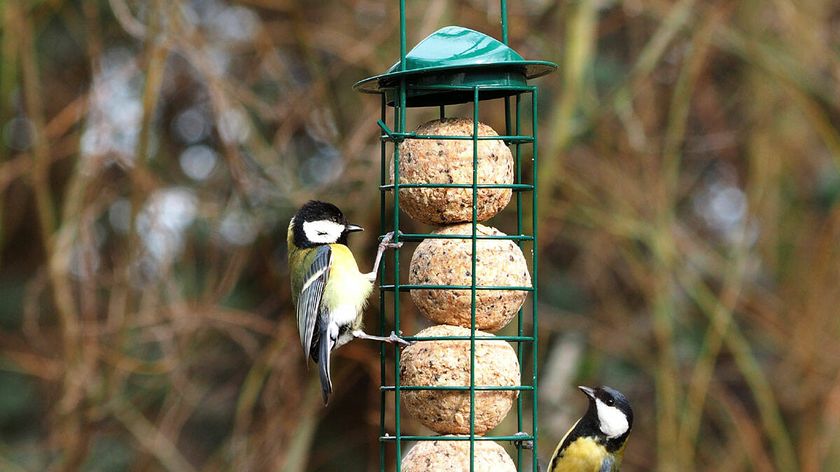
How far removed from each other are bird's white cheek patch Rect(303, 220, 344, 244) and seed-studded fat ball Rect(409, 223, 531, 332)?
934 millimetres

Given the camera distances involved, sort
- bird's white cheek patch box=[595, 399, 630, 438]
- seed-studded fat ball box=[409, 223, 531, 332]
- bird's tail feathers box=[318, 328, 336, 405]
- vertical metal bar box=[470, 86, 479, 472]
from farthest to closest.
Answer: bird's white cheek patch box=[595, 399, 630, 438], bird's tail feathers box=[318, 328, 336, 405], seed-studded fat ball box=[409, 223, 531, 332], vertical metal bar box=[470, 86, 479, 472]

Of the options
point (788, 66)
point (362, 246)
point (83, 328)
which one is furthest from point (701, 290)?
point (83, 328)

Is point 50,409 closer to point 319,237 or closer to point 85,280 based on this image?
point 85,280

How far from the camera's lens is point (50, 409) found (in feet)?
24.9

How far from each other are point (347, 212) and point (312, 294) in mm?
1554

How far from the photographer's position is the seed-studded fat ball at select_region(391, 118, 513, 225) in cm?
428

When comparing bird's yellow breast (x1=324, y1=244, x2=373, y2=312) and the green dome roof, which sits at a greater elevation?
the green dome roof

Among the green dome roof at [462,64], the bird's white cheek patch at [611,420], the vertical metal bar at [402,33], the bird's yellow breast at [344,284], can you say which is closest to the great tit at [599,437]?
the bird's white cheek patch at [611,420]

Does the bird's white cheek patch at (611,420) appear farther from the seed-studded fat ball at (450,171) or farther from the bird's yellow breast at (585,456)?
the seed-studded fat ball at (450,171)

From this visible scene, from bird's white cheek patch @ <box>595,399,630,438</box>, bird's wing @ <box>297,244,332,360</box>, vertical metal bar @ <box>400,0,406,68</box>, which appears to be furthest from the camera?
bird's white cheek patch @ <box>595,399,630,438</box>

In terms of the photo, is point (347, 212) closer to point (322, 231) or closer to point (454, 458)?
point (322, 231)

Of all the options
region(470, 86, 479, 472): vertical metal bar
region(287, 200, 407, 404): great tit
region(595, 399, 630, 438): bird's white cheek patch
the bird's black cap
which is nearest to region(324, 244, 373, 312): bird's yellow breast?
region(287, 200, 407, 404): great tit

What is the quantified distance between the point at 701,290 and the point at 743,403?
3323 mm

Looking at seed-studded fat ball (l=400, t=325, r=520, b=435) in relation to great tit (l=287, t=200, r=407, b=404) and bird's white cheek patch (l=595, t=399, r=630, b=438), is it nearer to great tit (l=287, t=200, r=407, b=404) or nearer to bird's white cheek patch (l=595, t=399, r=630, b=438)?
great tit (l=287, t=200, r=407, b=404)
